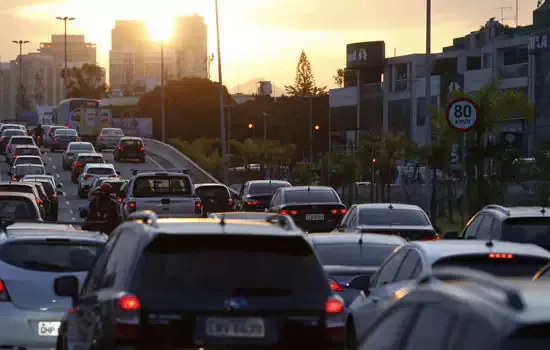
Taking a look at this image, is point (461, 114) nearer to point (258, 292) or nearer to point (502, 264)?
point (502, 264)

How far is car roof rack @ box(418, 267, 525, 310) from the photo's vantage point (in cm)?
428

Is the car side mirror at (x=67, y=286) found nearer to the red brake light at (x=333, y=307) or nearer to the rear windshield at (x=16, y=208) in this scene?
the red brake light at (x=333, y=307)

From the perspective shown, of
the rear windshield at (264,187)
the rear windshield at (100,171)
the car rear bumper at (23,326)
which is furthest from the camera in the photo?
the rear windshield at (100,171)

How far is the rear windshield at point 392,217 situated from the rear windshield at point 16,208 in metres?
6.04

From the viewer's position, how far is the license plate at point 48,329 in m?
11.6

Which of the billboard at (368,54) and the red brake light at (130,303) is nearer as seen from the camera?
the red brake light at (130,303)

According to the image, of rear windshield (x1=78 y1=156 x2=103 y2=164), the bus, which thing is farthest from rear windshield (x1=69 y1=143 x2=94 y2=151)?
the bus

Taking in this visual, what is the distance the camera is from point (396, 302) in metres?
5.69

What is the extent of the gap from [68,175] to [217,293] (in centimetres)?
6808

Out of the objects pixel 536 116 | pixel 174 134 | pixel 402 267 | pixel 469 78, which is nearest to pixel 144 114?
pixel 174 134

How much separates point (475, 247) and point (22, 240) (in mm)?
4597

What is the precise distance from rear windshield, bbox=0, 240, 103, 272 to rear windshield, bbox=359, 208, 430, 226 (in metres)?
10.0

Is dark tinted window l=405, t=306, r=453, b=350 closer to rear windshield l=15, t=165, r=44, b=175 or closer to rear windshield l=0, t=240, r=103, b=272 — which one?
rear windshield l=0, t=240, r=103, b=272

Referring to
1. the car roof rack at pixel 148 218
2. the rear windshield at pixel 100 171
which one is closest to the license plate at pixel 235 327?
the car roof rack at pixel 148 218
